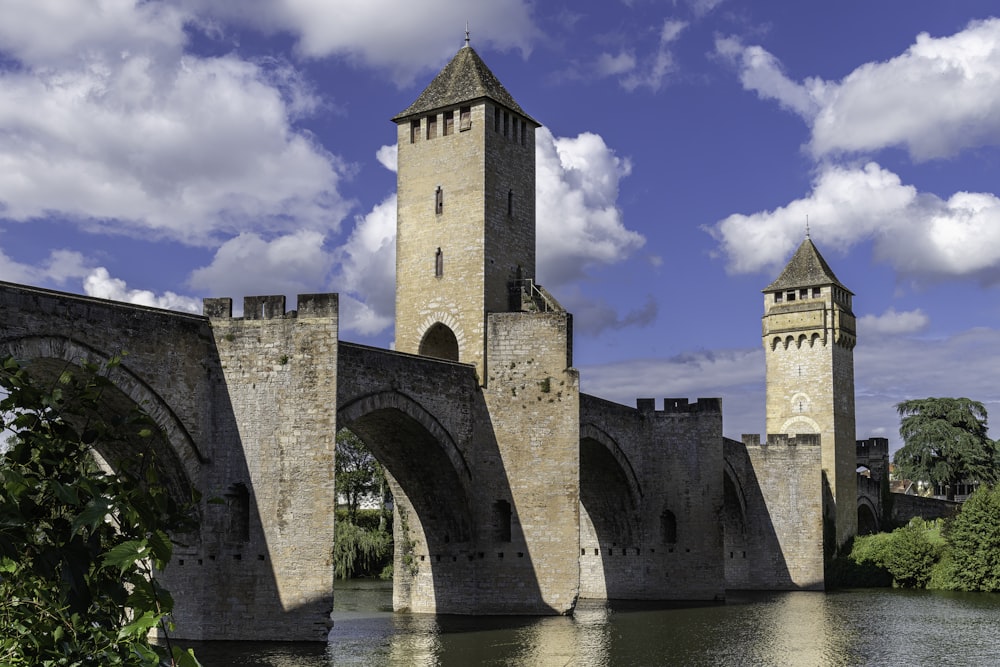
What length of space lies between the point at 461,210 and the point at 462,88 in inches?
122

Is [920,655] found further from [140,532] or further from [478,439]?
[140,532]

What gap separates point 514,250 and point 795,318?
79.1 ft

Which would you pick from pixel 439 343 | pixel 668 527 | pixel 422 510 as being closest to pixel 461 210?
pixel 439 343

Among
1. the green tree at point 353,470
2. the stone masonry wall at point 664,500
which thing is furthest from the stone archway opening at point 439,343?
the green tree at point 353,470

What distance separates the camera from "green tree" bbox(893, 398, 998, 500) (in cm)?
5712

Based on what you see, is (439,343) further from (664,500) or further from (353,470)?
(353,470)

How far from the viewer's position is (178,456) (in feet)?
62.0

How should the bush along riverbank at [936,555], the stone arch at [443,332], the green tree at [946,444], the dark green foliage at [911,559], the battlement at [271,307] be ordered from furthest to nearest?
the green tree at [946,444] < the dark green foliage at [911,559] < the bush along riverbank at [936,555] < the stone arch at [443,332] < the battlement at [271,307]

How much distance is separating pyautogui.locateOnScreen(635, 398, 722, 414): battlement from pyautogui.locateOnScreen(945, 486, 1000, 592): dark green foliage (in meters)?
10.3

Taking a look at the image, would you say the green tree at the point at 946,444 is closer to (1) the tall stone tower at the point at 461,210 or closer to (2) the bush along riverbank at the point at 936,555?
(2) the bush along riverbank at the point at 936,555

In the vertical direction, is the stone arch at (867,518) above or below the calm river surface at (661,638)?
above

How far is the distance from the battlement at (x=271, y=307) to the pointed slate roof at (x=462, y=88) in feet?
31.0

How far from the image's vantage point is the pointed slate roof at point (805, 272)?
4934 centimetres

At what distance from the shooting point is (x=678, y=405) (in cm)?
3291
